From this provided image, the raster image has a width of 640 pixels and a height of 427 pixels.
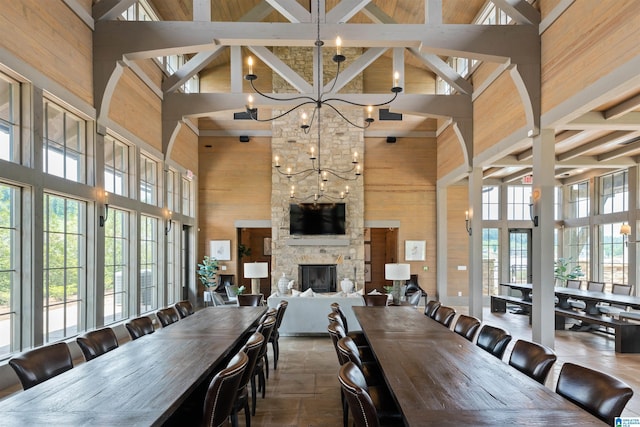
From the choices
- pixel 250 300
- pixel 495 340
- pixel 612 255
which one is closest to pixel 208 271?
pixel 250 300

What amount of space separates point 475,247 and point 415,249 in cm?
369

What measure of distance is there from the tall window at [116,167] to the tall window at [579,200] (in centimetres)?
1190

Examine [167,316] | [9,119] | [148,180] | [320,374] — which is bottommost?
[320,374]

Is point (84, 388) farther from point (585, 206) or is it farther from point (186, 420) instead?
point (585, 206)

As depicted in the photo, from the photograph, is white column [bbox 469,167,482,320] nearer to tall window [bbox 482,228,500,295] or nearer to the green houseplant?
tall window [bbox 482,228,500,295]

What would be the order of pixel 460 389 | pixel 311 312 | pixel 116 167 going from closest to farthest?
pixel 460 389 → pixel 116 167 → pixel 311 312

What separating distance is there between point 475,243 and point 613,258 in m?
5.05

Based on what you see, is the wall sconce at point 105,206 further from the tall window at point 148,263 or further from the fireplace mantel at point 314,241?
the fireplace mantel at point 314,241

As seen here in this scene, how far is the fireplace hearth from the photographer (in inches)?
463

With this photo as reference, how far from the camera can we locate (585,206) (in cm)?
1180

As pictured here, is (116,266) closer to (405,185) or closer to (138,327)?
(138,327)

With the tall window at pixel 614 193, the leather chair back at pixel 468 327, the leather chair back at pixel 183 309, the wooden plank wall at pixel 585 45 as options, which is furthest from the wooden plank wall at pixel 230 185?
the tall window at pixel 614 193

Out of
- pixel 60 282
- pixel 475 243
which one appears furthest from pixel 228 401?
pixel 475 243

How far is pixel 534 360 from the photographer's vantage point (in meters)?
2.77
